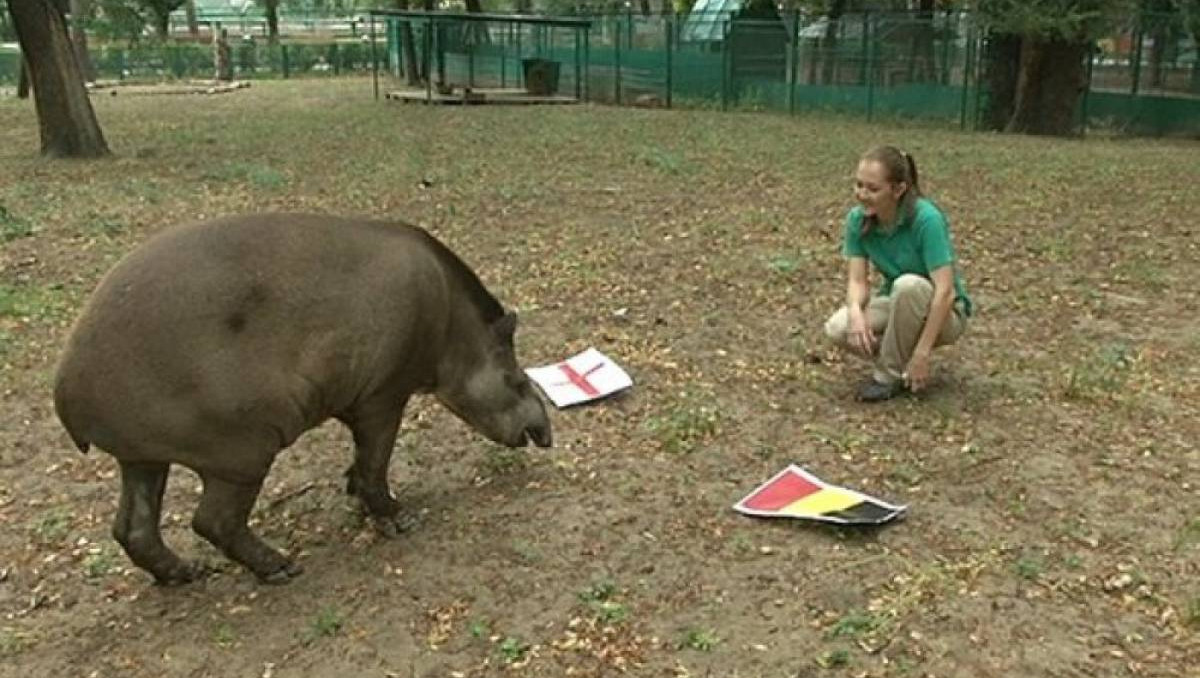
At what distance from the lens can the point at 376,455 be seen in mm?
4152

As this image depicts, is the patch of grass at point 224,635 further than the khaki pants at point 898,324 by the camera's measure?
No

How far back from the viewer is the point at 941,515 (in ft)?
14.1

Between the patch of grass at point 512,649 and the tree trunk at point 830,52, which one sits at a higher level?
the tree trunk at point 830,52

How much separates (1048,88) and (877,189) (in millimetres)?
16239

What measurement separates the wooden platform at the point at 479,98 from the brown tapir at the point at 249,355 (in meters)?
20.1

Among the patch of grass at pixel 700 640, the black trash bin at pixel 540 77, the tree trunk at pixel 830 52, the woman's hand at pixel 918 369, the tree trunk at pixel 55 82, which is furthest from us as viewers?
the black trash bin at pixel 540 77

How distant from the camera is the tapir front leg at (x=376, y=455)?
4.10 m

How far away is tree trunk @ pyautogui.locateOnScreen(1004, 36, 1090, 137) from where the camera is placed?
19500 millimetres

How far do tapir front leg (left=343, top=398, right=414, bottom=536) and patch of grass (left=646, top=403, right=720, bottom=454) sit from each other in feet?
4.11

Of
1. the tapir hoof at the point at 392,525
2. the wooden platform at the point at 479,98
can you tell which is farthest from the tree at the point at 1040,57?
the tapir hoof at the point at 392,525

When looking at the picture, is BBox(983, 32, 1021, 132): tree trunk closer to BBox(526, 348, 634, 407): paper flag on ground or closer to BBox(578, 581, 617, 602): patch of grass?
BBox(526, 348, 634, 407): paper flag on ground

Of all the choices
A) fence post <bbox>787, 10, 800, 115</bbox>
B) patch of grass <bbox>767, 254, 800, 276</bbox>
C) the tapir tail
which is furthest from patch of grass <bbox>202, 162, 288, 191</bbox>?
fence post <bbox>787, 10, 800, 115</bbox>

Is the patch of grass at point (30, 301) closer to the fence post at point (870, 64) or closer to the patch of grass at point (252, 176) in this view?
the patch of grass at point (252, 176)

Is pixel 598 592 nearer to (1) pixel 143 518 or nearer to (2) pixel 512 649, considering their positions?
(2) pixel 512 649
